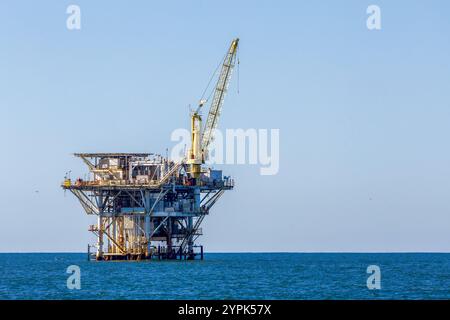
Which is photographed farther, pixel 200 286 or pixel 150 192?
pixel 150 192

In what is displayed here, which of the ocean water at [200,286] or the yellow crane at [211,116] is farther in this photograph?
the yellow crane at [211,116]

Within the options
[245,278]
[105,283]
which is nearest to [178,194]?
[245,278]

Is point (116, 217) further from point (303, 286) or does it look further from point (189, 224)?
point (303, 286)

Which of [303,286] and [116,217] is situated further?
[116,217]

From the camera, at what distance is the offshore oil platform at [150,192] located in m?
122

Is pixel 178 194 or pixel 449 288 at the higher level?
pixel 178 194

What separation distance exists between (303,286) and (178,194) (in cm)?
4088

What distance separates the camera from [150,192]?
124 metres

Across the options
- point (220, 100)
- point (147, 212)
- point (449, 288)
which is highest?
point (220, 100)

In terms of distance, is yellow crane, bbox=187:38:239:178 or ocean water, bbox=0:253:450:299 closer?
ocean water, bbox=0:253:450:299

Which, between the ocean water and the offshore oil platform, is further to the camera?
the offshore oil platform

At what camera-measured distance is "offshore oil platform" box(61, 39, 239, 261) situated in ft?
399
